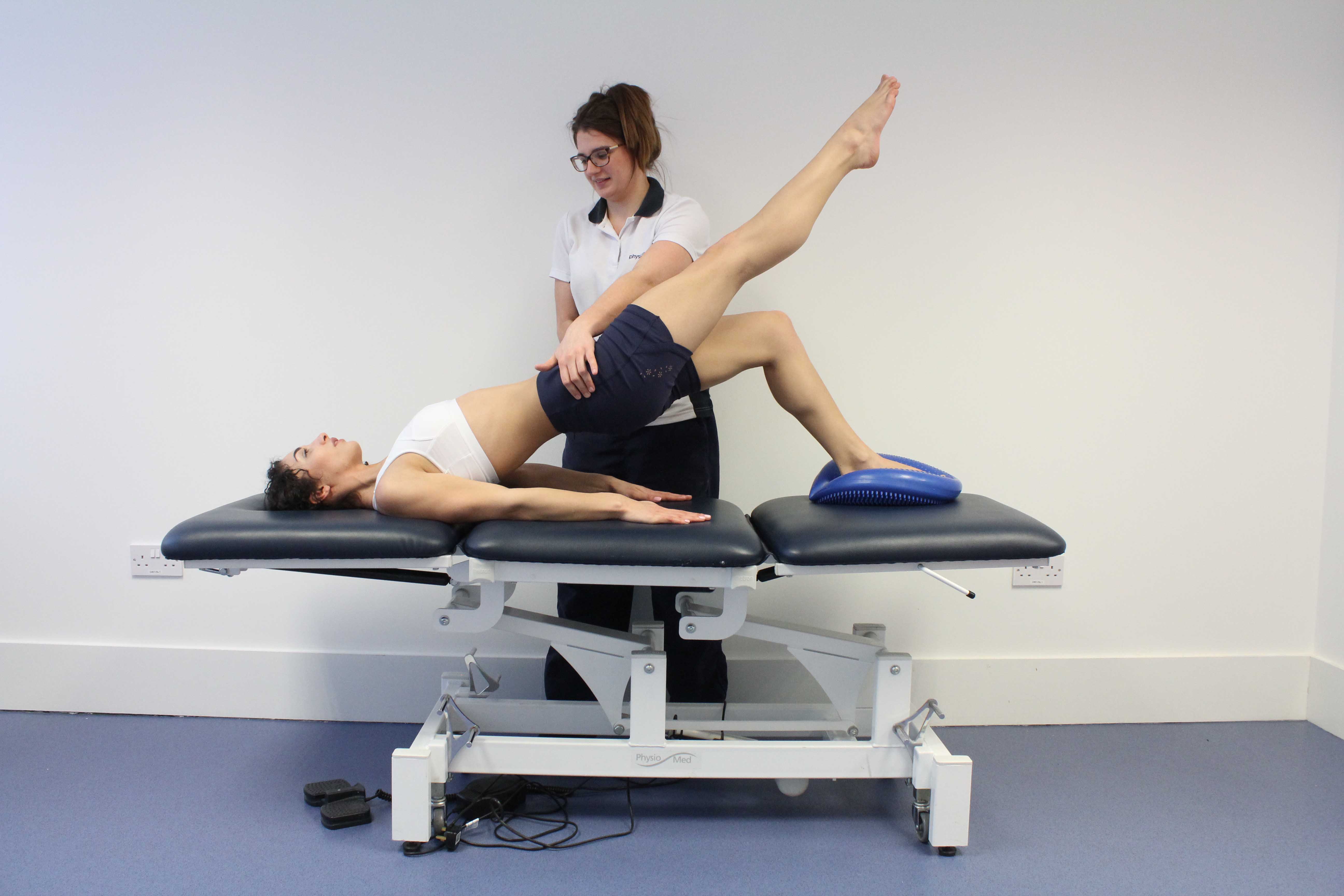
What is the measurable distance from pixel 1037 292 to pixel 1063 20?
660 millimetres

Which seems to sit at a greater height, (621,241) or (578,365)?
(621,241)

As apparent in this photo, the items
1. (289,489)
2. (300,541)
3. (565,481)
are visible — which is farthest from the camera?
(565,481)

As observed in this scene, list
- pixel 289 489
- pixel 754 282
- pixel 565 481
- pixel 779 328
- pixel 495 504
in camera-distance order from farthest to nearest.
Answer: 1. pixel 754 282
2. pixel 565 481
3. pixel 779 328
4. pixel 289 489
5. pixel 495 504

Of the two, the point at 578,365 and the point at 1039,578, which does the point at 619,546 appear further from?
the point at 1039,578

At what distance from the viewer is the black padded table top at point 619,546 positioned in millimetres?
1372

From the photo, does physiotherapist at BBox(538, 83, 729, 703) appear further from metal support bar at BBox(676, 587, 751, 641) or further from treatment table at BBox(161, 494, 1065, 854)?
metal support bar at BBox(676, 587, 751, 641)

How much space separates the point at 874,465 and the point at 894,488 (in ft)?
0.38

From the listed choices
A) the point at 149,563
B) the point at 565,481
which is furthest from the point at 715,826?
the point at 149,563

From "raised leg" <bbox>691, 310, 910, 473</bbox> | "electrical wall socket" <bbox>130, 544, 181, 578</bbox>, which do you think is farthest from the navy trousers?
"electrical wall socket" <bbox>130, 544, 181, 578</bbox>

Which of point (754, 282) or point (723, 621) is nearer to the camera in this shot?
point (723, 621)

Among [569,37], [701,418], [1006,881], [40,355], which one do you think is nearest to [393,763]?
[701,418]

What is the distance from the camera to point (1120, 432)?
218 cm

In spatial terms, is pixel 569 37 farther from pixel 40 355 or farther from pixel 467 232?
pixel 40 355

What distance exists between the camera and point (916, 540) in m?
1.38
